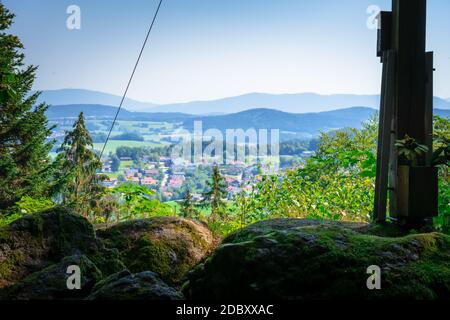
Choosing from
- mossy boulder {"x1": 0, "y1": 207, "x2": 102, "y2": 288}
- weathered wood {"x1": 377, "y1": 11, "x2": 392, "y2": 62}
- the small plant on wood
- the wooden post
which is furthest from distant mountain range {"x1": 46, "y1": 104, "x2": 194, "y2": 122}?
the small plant on wood

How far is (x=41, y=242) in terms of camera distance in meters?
3.45

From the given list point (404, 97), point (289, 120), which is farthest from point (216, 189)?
point (289, 120)

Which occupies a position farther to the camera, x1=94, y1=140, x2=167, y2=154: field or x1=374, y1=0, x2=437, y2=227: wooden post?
x1=94, y1=140, x2=167, y2=154: field

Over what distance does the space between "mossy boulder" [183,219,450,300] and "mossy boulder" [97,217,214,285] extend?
1.15 meters

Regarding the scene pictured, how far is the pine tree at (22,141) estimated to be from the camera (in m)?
13.1

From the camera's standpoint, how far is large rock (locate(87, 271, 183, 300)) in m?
2.32


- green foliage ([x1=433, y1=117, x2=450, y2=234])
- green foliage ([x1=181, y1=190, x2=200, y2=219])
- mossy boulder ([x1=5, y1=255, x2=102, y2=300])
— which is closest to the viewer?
mossy boulder ([x1=5, y1=255, x2=102, y2=300])

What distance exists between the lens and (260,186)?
6707 mm

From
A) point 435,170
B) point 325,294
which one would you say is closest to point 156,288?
point 325,294

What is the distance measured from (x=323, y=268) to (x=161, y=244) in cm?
199

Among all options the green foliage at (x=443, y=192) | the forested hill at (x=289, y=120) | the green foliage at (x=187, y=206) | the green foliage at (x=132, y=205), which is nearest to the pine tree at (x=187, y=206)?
the green foliage at (x=187, y=206)

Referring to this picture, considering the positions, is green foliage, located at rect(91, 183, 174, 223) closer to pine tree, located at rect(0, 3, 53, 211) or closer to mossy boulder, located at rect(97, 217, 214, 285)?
mossy boulder, located at rect(97, 217, 214, 285)

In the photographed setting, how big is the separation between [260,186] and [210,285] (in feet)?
14.0

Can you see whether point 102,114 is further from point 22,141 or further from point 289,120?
point 289,120
